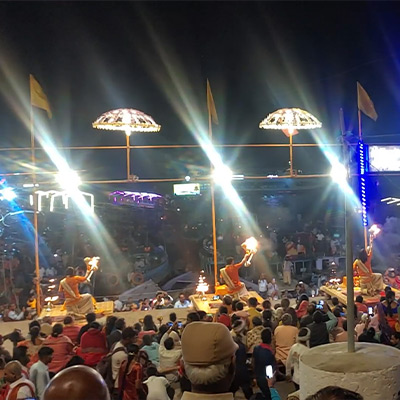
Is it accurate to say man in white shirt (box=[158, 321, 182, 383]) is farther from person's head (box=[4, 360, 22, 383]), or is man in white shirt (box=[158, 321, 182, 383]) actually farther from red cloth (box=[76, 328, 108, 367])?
person's head (box=[4, 360, 22, 383])

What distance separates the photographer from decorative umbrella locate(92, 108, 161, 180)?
1138cm

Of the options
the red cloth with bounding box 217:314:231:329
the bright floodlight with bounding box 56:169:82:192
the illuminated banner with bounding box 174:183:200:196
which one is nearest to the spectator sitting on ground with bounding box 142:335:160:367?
the red cloth with bounding box 217:314:231:329

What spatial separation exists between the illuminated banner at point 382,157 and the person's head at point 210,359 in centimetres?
1264

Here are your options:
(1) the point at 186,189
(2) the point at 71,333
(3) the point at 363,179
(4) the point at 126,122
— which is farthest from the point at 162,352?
(1) the point at 186,189

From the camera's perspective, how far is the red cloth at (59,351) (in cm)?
617

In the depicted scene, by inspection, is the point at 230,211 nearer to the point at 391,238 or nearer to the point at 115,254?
the point at 115,254

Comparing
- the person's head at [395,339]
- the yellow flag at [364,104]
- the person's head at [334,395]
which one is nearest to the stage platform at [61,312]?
the person's head at [395,339]

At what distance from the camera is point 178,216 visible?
20.6 m

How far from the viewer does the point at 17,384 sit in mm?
4559

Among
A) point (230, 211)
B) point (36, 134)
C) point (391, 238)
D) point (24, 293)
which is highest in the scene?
point (36, 134)

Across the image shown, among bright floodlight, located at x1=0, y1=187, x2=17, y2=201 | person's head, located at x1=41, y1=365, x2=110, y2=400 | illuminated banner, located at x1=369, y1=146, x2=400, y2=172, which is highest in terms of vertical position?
illuminated banner, located at x1=369, y1=146, x2=400, y2=172

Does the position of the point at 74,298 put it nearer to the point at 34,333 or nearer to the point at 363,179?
the point at 34,333

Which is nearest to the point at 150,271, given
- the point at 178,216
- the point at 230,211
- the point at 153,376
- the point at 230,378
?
the point at 178,216

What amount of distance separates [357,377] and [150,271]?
55.2 feet
